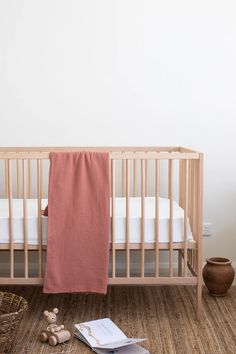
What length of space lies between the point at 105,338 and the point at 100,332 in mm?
75

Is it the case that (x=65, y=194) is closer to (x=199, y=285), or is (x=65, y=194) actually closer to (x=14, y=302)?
(x=14, y=302)

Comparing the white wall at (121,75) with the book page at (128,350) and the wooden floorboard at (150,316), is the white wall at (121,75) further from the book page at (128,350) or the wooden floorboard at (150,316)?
the book page at (128,350)

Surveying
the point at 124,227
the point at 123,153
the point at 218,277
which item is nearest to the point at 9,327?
the point at 124,227

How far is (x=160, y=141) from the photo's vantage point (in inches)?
146

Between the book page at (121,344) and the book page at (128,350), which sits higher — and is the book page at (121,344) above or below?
above

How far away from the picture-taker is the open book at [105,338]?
2.55 metres

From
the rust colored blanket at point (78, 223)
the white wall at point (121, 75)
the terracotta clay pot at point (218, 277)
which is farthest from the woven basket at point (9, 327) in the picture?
the white wall at point (121, 75)

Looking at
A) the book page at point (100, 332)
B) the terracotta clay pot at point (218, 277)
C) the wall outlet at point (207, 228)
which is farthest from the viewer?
the wall outlet at point (207, 228)

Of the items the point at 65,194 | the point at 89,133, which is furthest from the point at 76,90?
the point at 65,194

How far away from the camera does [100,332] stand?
2723 mm

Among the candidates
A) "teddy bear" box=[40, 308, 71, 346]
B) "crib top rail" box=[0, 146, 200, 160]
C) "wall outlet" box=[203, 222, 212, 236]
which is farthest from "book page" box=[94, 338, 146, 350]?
"wall outlet" box=[203, 222, 212, 236]

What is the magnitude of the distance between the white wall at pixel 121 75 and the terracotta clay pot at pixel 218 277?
58 cm

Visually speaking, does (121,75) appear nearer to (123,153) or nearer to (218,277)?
(123,153)

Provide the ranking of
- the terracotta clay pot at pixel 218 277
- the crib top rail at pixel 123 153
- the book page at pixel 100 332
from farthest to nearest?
1. the terracotta clay pot at pixel 218 277
2. the crib top rail at pixel 123 153
3. the book page at pixel 100 332
